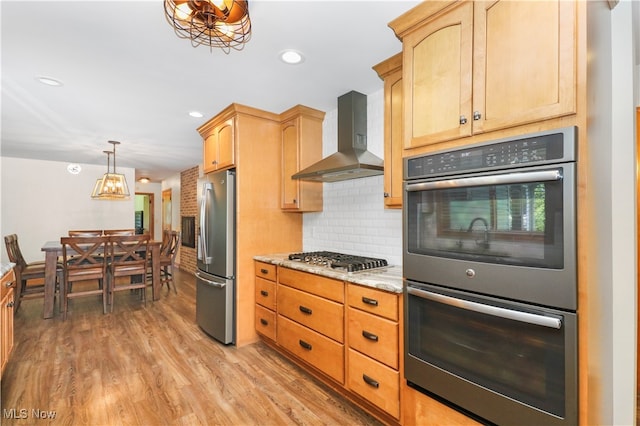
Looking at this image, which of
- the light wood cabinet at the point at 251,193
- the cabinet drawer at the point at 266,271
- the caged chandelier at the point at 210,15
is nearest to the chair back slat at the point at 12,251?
the light wood cabinet at the point at 251,193

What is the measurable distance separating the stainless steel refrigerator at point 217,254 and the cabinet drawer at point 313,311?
0.62 meters

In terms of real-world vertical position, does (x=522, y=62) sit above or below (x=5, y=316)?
above

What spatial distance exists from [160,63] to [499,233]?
241 centimetres

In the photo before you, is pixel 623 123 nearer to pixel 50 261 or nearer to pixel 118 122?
Result: pixel 118 122

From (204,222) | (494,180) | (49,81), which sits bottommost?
(204,222)

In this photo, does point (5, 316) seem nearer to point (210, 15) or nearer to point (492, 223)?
point (210, 15)

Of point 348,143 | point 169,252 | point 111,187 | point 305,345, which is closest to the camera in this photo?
point 305,345

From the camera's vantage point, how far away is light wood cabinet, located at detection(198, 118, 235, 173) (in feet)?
10.3

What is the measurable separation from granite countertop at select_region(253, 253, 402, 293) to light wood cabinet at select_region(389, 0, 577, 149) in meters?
0.81

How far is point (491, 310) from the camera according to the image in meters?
1.32

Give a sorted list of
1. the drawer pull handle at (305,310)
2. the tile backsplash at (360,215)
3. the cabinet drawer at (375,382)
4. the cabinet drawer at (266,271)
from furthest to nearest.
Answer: the cabinet drawer at (266,271)
the tile backsplash at (360,215)
the drawer pull handle at (305,310)
the cabinet drawer at (375,382)

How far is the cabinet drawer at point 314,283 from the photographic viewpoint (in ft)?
7.14

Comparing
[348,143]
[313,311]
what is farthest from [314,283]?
[348,143]

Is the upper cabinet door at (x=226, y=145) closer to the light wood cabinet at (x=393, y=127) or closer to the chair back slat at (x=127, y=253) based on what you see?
the light wood cabinet at (x=393, y=127)
